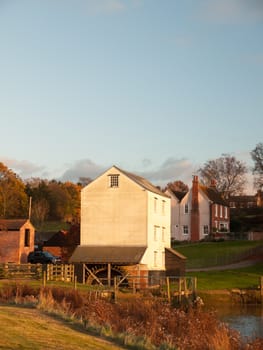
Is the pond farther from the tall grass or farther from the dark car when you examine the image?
the dark car

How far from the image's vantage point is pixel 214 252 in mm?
74500

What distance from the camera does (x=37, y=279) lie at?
4766cm

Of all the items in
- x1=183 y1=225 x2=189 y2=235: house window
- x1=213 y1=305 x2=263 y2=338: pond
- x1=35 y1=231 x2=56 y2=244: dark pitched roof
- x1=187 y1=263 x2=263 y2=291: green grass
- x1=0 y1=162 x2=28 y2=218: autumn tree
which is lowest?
x1=213 y1=305 x2=263 y2=338: pond

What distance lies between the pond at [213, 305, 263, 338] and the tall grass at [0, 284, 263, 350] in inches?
238

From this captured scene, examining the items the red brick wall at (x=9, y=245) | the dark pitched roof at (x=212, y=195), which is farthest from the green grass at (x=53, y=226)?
the red brick wall at (x=9, y=245)

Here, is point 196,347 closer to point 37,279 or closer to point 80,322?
point 80,322

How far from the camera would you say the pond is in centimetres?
3076

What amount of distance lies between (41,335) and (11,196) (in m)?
→ 78.7

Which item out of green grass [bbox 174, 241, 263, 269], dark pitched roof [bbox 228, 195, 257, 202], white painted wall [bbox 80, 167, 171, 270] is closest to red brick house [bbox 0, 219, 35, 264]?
white painted wall [bbox 80, 167, 171, 270]

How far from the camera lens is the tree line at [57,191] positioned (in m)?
91.8

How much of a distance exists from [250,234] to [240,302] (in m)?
38.4

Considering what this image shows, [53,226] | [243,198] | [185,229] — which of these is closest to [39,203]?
[53,226]

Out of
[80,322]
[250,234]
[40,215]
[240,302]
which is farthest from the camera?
[40,215]

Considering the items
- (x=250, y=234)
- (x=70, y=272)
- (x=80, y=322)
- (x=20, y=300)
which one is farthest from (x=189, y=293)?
(x=250, y=234)
